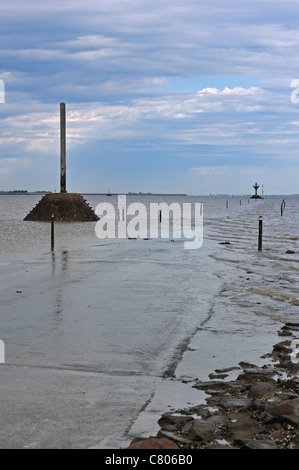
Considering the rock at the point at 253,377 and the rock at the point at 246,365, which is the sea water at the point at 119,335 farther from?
the rock at the point at 253,377

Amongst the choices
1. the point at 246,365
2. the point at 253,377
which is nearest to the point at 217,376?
the point at 253,377

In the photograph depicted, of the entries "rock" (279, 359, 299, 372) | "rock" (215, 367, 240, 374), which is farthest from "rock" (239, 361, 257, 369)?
"rock" (279, 359, 299, 372)

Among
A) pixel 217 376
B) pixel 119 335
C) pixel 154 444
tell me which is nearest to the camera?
pixel 154 444

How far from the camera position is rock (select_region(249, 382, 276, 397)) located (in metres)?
6.02

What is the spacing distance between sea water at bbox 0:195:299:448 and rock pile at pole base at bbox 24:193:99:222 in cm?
2935

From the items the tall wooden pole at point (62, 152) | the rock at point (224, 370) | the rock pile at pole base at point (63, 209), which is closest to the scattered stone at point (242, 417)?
the rock at point (224, 370)

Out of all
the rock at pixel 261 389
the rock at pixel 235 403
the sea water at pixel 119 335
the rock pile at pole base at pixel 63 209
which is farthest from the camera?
the rock pile at pole base at pixel 63 209

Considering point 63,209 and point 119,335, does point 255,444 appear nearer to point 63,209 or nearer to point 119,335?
point 119,335

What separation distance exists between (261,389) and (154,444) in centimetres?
202

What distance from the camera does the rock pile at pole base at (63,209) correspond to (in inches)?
1911

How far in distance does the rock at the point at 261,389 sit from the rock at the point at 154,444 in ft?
5.68

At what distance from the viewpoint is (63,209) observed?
159 ft
